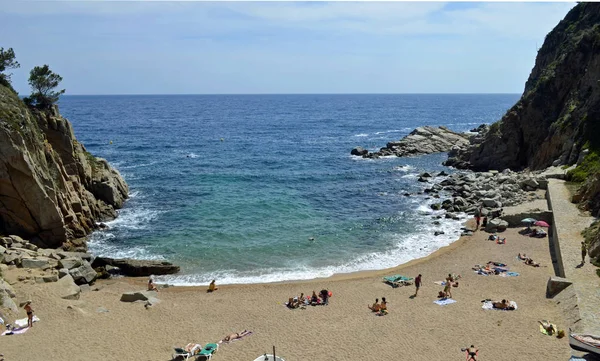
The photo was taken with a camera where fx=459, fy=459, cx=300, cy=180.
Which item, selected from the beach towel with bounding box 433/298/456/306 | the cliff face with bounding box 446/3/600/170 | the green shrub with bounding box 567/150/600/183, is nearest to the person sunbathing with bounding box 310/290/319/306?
the beach towel with bounding box 433/298/456/306

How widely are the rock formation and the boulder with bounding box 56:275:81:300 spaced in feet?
195

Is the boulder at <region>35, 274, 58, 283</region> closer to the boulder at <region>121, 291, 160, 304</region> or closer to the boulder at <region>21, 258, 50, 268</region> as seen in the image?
the boulder at <region>21, 258, 50, 268</region>

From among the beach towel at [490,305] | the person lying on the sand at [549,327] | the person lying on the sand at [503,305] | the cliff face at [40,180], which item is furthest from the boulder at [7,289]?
the person lying on the sand at [549,327]

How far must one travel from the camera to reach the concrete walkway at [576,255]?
23156 mm

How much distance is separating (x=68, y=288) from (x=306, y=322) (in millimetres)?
15209

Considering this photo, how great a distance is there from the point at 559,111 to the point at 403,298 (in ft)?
149

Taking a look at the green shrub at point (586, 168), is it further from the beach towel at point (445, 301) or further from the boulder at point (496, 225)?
the beach towel at point (445, 301)

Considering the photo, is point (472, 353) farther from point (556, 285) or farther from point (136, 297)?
point (136, 297)

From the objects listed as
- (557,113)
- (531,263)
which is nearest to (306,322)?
(531,263)

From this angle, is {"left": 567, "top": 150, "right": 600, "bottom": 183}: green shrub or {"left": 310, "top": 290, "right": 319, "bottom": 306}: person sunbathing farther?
{"left": 567, "top": 150, "right": 600, "bottom": 183}: green shrub

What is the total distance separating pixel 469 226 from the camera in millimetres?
43625

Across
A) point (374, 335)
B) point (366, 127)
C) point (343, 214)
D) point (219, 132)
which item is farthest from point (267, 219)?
point (366, 127)

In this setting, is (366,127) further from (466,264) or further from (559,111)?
(466,264)

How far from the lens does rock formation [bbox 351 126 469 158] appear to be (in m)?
84.0
